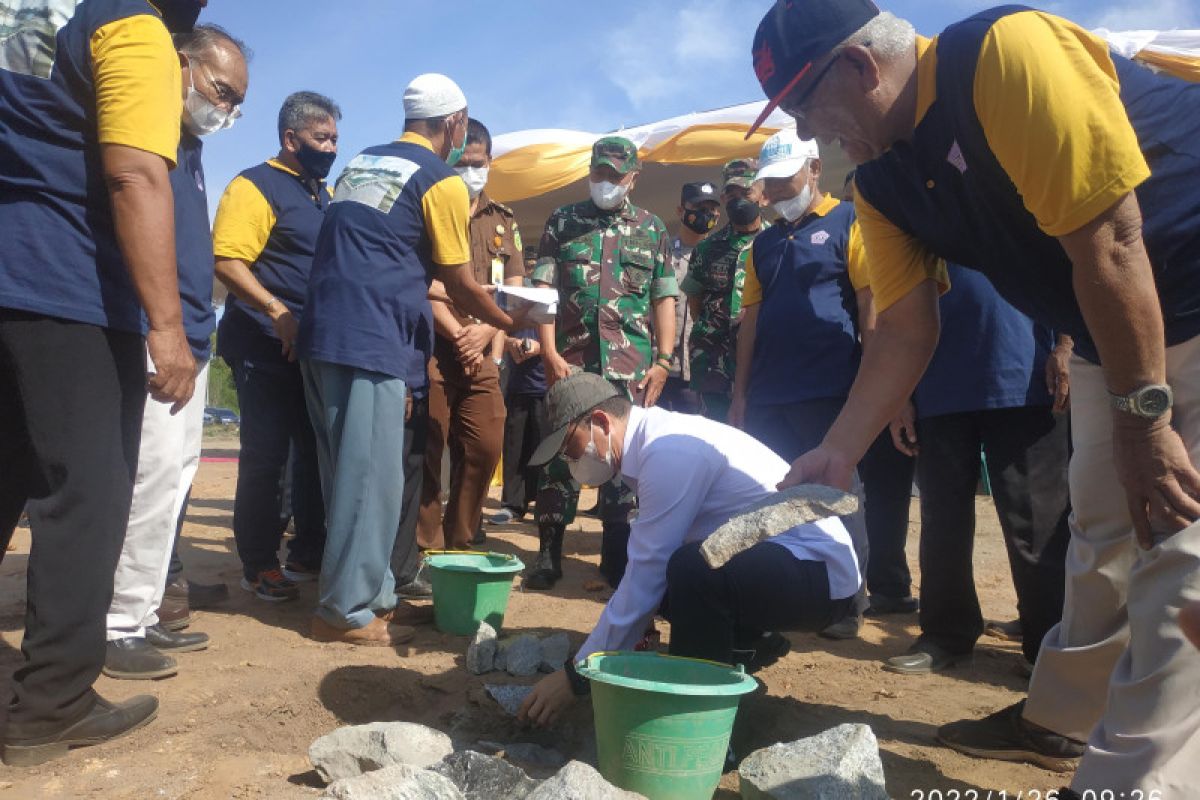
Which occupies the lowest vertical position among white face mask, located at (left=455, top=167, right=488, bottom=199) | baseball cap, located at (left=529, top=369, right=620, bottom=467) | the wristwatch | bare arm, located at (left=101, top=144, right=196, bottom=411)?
baseball cap, located at (left=529, top=369, right=620, bottom=467)

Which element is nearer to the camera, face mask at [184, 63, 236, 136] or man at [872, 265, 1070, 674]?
man at [872, 265, 1070, 674]

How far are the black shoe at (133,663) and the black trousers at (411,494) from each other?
3.78 feet

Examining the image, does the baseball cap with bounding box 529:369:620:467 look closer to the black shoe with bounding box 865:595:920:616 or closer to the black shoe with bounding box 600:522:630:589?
the black shoe with bounding box 600:522:630:589

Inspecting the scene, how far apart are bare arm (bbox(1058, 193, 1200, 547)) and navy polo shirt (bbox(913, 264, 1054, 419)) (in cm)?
140

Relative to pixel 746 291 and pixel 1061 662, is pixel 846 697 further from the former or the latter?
pixel 746 291

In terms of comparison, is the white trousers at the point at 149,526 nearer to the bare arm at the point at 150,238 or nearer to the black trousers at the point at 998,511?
the bare arm at the point at 150,238

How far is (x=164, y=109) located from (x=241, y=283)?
1.60 m

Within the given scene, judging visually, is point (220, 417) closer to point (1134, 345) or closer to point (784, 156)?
point (784, 156)

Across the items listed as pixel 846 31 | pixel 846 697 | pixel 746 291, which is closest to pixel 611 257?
pixel 746 291

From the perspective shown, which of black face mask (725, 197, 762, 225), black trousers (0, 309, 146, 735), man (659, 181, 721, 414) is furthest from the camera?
man (659, 181, 721, 414)

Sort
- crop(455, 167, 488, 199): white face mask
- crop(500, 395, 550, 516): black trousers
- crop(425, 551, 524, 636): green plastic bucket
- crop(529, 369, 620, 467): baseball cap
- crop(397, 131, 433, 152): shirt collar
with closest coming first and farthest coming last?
1. crop(529, 369, 620, 467): baseball cap
2. crop(425, 551, 524, 636): green plastic bucket
3. crop(397, 131, 433, 152): shirt collar
4. crop(455, 167, 488, 199): white face mask
5. crop(500, 395, 550, 516): black trousers

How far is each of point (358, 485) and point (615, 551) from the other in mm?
1412

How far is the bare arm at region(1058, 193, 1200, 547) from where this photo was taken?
5.27ft

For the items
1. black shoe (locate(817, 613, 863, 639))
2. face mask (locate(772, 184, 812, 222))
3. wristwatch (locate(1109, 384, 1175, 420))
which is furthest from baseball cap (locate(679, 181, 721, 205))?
wristwatch (locate(1109, 384, 1175, 420))
